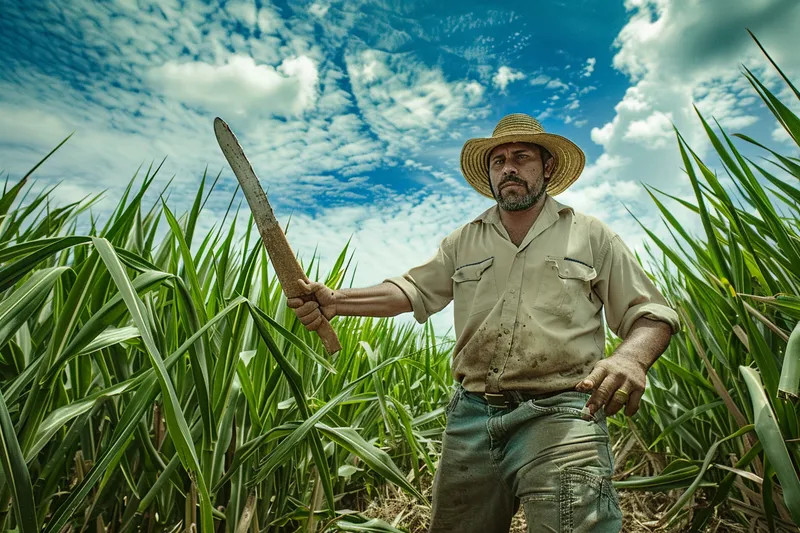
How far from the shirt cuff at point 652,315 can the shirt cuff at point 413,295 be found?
698 millimetres

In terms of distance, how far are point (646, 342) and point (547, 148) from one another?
0.93 metres

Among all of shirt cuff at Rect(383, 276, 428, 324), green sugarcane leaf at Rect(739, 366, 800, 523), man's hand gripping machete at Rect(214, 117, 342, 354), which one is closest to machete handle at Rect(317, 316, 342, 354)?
man's hand gripping machete at Rect(214, 117, 342, 354)

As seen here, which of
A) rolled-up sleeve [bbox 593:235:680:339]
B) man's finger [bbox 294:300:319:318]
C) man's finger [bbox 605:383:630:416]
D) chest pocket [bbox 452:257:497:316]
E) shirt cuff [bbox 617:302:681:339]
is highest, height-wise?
man's finger [bbox 294:300:319:318]

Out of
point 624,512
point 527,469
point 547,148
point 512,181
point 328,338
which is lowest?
point 624,512

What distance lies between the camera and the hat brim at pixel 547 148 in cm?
208

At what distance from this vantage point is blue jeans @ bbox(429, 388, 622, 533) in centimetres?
152

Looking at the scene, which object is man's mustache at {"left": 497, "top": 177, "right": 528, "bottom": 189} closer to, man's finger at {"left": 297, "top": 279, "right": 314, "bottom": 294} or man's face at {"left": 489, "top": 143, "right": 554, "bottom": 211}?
man's face at {"left": 489, "top": 143, "right": 554, "bottom": 211}

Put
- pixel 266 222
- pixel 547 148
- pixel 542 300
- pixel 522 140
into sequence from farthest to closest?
pixel 547 148 → pixel 522 140 → pixel 542 300 → pixel 266 222

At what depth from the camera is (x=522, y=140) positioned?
2082 millimetres

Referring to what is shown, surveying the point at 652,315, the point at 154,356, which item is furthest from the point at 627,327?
the point at 154,356

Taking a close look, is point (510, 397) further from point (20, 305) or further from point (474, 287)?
point (20, 305)

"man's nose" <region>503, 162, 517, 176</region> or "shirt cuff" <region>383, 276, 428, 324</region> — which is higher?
"man's nose" <region>503, 162, 517, 176</region>

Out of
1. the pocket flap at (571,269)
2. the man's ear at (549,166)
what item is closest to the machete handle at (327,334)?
the pocket flap at (571,269)

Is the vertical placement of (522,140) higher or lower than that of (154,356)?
higher
